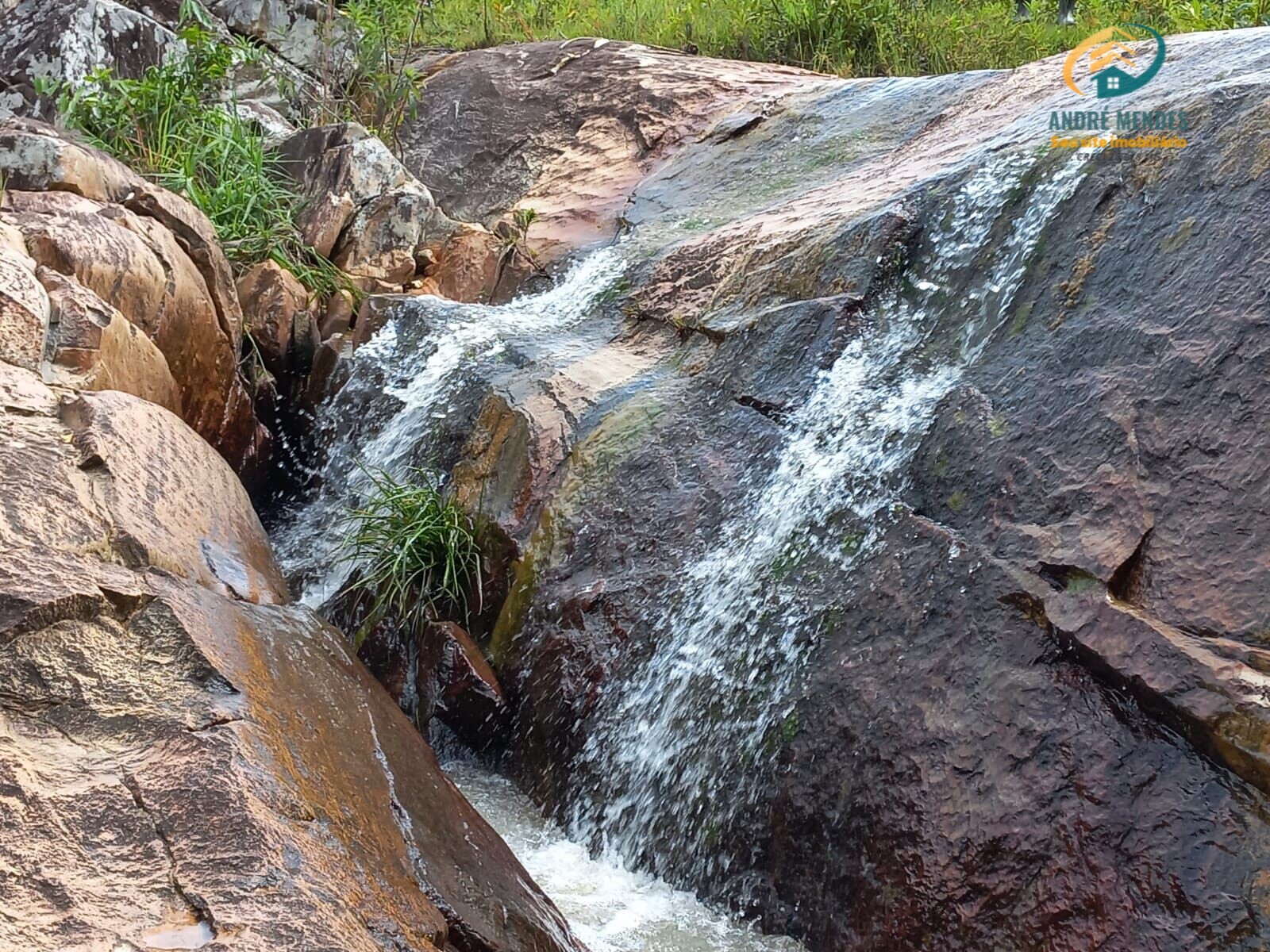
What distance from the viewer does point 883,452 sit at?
348cm

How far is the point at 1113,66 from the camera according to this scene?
466cm

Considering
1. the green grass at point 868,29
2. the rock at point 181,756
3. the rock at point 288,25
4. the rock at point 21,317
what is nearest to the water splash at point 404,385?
the rock at point 21,317

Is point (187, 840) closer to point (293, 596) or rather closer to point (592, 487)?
point (592, 487)

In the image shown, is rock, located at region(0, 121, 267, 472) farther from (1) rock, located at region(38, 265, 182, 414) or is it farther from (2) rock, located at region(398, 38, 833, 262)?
(2) rock, located at region(398, 38, 833, 262)

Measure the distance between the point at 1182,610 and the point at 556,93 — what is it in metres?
6.71

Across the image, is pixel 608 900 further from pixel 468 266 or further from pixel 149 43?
pixel 149 43

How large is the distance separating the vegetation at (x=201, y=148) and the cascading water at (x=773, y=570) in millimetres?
3465

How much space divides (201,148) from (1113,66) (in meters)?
5.01

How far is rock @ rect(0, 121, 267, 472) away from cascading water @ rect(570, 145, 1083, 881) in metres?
2.33

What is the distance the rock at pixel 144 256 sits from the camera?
444 cm

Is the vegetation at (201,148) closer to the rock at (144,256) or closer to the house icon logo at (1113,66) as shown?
the rock at (144,256)

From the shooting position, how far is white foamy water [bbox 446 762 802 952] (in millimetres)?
2824

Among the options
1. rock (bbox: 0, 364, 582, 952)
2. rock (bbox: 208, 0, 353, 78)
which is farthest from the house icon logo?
rock (bbox: 208, 0, 353, 78)

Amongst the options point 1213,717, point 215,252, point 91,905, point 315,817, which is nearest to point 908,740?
point 1213,717
